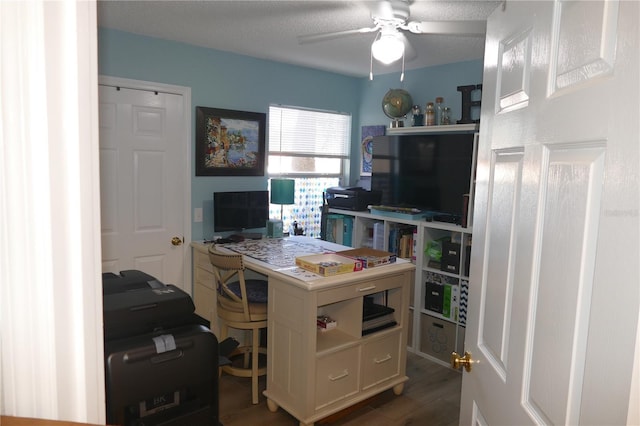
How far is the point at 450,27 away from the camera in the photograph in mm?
2297

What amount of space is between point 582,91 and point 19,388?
995 millimetres

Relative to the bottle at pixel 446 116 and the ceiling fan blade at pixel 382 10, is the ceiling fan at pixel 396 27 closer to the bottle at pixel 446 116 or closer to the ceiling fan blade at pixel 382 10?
the ceiling fan blade at pixel 382 10

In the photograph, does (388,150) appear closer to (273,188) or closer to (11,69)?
(273,188)

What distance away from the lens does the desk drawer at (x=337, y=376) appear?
259 cm

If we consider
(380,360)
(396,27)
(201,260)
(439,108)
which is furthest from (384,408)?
(439,108)

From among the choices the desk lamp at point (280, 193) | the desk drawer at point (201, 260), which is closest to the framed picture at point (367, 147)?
the desk lamp at point (280, 193)

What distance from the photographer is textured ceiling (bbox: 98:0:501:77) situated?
2.61 m

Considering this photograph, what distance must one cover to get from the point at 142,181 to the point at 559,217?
125 inches

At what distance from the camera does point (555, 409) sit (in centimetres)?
81

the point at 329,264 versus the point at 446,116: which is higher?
the point at 446,116

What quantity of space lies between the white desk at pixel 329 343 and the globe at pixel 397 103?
1.70 metres

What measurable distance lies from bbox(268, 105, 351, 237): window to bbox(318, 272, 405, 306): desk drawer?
1688mm

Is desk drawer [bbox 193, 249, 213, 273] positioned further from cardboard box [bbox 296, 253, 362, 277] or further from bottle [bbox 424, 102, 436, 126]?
bottle [bbox 424, 102, 436, 126]

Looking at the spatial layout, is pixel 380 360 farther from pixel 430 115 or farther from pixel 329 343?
pixel 430 115
